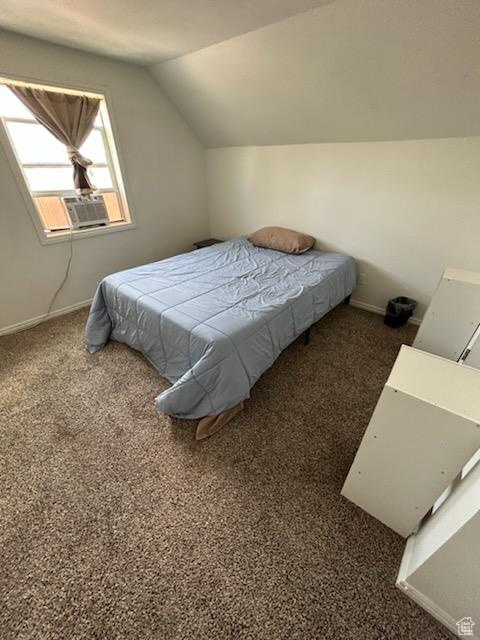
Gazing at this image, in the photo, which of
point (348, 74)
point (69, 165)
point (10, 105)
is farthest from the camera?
point (69, 165)

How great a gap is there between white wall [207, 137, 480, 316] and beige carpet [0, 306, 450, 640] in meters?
1.20

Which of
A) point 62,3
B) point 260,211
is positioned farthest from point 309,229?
point 62,3

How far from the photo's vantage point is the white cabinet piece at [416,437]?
85 centimetres

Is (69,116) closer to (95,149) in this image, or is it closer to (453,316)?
(95,149)

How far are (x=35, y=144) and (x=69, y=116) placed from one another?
1.29 feet

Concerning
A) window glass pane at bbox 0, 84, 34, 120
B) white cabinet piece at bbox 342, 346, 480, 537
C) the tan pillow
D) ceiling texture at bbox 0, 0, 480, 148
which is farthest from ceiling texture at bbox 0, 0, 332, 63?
white cabinet piece at bbox 342, 346, 480, 537

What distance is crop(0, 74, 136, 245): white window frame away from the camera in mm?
2104

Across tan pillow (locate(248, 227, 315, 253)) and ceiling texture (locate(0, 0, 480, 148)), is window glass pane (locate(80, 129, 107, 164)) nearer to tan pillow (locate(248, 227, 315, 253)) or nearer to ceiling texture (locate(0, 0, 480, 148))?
ceiling texture (locate(0, 0, 480, 148))

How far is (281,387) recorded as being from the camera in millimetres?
1873

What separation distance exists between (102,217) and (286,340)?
2346 millimetres

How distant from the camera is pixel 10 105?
2139 millimetres

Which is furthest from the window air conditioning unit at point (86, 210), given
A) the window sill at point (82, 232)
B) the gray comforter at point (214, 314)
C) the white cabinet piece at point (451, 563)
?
the white cabinet piece at point (451, 563)

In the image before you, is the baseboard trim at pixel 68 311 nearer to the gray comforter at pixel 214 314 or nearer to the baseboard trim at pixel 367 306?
the baseboard trim at pixel 367 306

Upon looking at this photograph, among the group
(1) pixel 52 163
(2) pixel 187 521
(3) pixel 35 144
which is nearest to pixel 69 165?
(1) pixel 52 163
